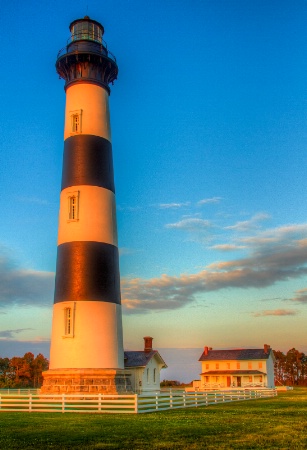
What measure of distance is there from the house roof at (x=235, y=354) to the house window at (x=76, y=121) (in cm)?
3844

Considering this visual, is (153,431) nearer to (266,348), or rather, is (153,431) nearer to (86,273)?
(86,273)

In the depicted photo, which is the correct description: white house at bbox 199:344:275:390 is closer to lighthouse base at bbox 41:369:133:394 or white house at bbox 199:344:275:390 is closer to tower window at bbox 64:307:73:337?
lighthouse base at bbox 41:369:133:394

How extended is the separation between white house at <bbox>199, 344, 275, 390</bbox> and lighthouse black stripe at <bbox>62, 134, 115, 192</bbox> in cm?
3499

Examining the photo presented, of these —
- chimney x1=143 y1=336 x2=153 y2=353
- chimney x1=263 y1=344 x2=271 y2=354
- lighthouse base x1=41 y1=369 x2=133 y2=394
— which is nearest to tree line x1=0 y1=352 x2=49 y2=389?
chimney x1=143 y1=336 x2=153 y2=353

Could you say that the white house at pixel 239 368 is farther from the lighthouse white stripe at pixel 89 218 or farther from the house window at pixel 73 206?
the house window at pixel 73 206

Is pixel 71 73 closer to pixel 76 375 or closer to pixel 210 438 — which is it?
pixel 76 375

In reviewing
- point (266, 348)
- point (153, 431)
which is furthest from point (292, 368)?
point (153, 431)

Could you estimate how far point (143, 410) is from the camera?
73.3 ft

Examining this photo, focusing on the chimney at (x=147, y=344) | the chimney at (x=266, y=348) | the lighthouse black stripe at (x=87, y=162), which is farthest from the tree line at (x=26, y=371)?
the lighthouse black stripe at (x=87, y=162)

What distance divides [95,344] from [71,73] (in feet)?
50.9

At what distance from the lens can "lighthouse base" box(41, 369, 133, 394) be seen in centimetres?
2622

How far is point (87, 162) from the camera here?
29297 millimetres

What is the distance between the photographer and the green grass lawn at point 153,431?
13000 millimetres

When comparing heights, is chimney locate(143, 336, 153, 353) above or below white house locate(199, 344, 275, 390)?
above
